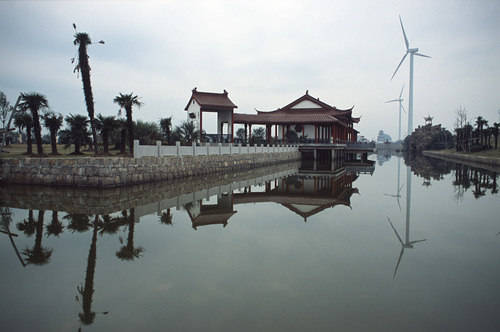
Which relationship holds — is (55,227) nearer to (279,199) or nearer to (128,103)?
(279,199)

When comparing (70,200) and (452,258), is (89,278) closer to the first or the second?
(452,258)

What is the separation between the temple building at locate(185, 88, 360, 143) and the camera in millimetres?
29953

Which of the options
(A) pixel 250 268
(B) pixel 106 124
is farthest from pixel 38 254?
(B) pixel 106 124

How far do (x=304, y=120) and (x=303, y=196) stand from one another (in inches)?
951

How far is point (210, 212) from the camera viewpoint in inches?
391

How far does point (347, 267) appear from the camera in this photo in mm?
5242

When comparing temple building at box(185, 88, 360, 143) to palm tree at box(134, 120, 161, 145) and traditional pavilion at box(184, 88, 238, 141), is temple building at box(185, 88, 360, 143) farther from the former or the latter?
palm tree at box(134, 120, 161, 145)

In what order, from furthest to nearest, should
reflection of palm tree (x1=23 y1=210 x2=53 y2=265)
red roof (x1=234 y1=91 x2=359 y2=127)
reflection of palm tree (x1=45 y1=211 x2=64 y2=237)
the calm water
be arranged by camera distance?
1. red roof (x1=234 y1=91 x2=359 y2=127)
2. reflection of palm tree (x1=45 y1=211 x2=64 y2=237)
3. reflection of palm tree (x1=23 y1=210 x2=53 y2=265)
4. the calm water

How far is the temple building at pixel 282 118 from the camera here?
30.0m

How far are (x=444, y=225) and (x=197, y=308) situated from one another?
6842 millimetres

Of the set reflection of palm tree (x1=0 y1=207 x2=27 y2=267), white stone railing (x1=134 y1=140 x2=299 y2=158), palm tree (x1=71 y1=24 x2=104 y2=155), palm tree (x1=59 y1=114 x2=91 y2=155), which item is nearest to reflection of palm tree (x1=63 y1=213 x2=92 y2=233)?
reflection of palm tree (x1=0 y1=207 x2=27 y2=267)

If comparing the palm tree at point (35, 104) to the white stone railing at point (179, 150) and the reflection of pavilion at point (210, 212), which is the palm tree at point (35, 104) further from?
the reflection of pavilion at point (210, 212)

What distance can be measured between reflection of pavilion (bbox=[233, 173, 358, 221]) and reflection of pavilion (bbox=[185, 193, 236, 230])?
0.78 meters

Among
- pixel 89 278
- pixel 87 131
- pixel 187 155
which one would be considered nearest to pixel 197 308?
pixel 89 278
